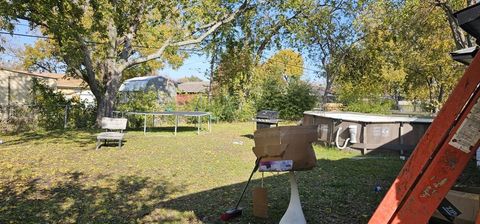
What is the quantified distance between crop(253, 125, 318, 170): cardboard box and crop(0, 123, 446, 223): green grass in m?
1.04

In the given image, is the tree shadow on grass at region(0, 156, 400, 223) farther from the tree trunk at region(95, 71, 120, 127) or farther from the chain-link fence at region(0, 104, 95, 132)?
the chain-link fence at region(0, 104, 95, 132)

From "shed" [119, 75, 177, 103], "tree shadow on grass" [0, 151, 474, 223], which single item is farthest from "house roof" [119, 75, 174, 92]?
"tree shadow on grass" [0, 151, 474, 223]

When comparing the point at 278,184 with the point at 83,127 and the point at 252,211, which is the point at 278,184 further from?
the point at 83,127

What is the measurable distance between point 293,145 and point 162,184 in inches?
141

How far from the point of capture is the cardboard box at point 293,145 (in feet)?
13.3

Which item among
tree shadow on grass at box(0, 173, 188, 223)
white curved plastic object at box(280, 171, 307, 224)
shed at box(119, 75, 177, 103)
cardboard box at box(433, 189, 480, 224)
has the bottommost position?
tree shadow on grass at box(0, 173, 188, 223)

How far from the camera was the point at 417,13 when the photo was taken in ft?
44.2

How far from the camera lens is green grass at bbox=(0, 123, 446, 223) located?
16.8 feet

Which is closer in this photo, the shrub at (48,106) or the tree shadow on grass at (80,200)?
the tree shadow on grass at (80,200)

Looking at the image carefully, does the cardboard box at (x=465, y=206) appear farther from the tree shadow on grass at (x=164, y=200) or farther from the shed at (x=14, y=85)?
the shed at (x=14, y=85)

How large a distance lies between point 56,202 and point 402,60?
91.4 feet

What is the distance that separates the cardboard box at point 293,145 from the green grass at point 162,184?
1041 millimetres

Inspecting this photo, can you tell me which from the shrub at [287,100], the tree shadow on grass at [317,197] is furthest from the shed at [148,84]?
the tree shadow on grass at [317,197]

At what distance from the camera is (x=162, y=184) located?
6910mm
